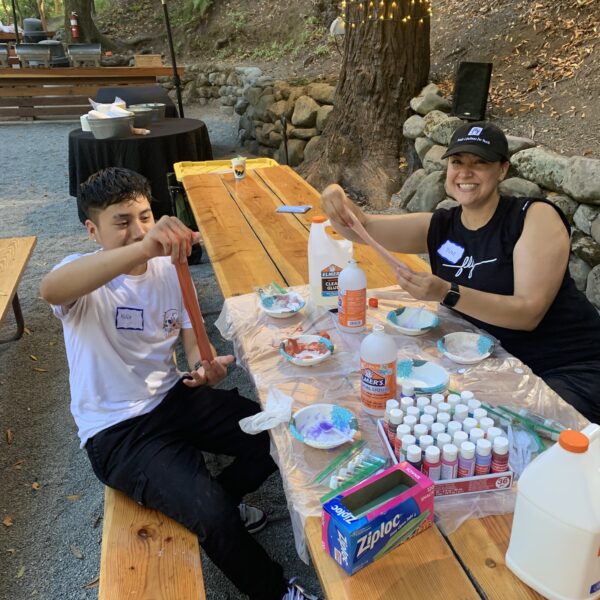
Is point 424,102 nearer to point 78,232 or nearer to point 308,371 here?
point 78,232

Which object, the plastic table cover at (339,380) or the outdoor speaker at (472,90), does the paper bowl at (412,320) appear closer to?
the plastic table cover at (339,380)

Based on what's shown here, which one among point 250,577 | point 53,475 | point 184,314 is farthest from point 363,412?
point 53,475

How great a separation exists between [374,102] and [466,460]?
17.7 ft

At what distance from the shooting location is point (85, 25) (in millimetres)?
15016

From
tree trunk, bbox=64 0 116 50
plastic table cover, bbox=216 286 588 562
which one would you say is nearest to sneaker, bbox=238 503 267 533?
plastic table cover, bbox=216 286 588 562

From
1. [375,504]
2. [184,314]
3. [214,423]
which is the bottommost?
[214,423]

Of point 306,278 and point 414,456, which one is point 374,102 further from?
point 414,456

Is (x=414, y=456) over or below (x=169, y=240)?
below

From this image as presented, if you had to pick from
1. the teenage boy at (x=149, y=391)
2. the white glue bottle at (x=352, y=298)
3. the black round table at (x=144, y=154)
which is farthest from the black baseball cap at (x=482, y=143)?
the black round table at (x=144, y=154)

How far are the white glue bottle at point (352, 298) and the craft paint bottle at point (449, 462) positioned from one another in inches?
28.1

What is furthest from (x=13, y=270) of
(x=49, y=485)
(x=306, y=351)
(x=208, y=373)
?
(x=306, y=351)

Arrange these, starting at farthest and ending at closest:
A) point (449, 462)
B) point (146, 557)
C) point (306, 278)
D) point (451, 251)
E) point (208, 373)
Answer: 1. point (306, 278)
2. point (451, 251)
3. point (208, 373)
4. point (146, 557)
5. point (449, 462)

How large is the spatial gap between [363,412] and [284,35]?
37.8 ft

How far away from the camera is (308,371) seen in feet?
5.47
